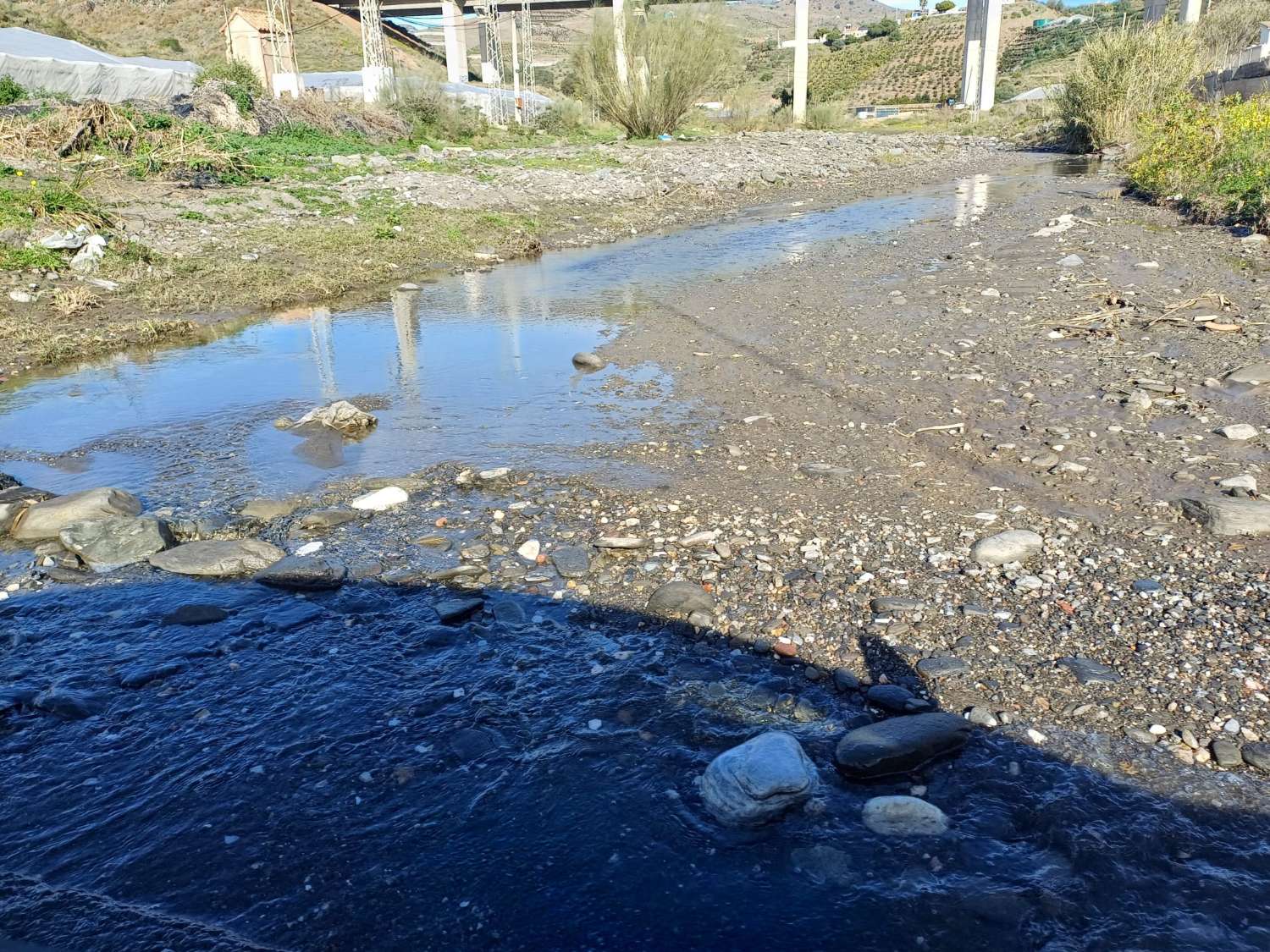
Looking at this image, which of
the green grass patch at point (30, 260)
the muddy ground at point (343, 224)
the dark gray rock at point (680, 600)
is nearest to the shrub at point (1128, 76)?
the muddy ground at point (343, 224)

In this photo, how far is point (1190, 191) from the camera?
1206 cm

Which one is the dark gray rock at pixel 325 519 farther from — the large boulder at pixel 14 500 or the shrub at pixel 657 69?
the shrub at pixel 657 69

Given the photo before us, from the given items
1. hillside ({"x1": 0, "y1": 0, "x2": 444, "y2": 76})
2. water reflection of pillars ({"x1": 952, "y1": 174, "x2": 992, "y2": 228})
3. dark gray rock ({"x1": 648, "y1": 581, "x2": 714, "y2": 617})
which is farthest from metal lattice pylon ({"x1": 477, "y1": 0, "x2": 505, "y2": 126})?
dark gray rock ({"x1": 648, "y1": 581, "x2": 714, "y2": 617})

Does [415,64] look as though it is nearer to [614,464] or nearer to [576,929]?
[614,464]

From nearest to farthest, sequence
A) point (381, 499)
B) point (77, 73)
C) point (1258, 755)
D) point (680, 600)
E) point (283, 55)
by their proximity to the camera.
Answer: point (1258, 755) → point (680, 600) → point (381, 499) → point (77, 73) → point (283, 55)

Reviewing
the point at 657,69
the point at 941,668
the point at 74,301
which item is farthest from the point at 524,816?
the point at 657,69

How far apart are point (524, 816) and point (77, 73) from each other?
2308 centimetres

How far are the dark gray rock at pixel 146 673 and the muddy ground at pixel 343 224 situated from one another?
17.7 ft

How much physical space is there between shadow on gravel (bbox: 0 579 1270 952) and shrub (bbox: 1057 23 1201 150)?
68.8 feet

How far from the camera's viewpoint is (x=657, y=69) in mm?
25875

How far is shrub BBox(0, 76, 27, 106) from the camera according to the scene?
643 inches

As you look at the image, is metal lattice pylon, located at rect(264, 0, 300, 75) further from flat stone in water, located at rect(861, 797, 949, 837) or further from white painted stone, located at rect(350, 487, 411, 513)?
flat stone in water, located at rect(861, 797, 949, 837)

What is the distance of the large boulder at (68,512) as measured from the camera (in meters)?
4.23

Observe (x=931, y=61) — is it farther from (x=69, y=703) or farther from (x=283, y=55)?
(x=69, y=703)
